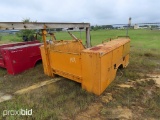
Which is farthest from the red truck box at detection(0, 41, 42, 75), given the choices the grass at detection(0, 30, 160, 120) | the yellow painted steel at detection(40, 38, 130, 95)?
the yellow painted steel at detection(40, 38, 130, 95)

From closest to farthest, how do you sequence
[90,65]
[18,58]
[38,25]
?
[90,65] < [38,25] < [18,58]

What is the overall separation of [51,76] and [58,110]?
2.01 metres

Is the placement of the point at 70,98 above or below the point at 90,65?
below

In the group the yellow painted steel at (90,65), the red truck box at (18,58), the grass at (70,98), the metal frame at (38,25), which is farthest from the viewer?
the red truck box at (18,58)

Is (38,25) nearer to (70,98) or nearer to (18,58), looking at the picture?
(18,58)

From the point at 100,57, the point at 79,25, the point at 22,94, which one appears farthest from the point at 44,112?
the point at 79,25

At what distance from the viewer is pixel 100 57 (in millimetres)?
3195

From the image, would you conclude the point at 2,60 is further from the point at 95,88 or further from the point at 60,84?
the point at 95,88

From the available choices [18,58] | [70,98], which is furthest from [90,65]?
[18,58]

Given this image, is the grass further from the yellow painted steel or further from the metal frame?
the metal frame

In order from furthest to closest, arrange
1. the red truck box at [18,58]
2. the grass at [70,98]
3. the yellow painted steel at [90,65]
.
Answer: the red truck box at [18,58], the yellow painted steel at [90,65], the grass at [70,98]

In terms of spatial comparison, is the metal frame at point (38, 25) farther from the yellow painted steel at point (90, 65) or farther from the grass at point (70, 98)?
the grass at point (70, 98)

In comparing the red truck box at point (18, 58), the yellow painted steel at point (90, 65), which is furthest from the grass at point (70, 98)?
the red truck box at point (18, 58)

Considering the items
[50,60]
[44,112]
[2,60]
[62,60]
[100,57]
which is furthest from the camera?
[2,60]
